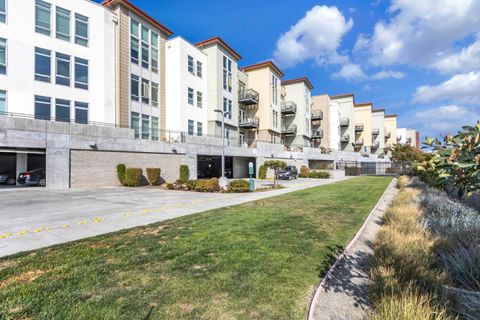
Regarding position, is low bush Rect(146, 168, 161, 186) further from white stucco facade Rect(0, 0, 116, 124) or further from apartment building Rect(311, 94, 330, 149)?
apartment building Rect(311, 94, 330, 149)

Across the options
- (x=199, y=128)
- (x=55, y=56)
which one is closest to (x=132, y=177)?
(x=55, y=56)

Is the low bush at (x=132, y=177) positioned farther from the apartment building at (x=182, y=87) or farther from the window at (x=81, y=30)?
the window at (x=81, y=30)

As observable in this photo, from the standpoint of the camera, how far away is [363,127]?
7375 centimetres

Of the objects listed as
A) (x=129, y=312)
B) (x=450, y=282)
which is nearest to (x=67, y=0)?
(x=129, y=312)

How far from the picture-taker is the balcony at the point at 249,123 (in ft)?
125

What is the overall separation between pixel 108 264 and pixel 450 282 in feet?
18.0

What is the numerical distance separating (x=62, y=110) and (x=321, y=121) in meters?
48.8

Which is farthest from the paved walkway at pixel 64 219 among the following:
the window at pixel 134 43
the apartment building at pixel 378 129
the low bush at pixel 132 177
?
the apartment building at pixel 378 129

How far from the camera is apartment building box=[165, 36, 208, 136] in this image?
28.7 m

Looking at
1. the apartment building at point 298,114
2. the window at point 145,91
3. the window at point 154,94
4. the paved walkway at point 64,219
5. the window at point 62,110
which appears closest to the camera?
the paved walkway at point 64,219

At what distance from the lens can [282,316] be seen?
10.5 feet

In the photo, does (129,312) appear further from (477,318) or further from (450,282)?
(450,282)

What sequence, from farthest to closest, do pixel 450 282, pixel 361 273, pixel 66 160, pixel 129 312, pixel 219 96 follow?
pixel 219 96 → pixel 66 160 → pixel 361 273 → pixel 450 282 → pixel 129 312

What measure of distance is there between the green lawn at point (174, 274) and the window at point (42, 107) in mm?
18154
